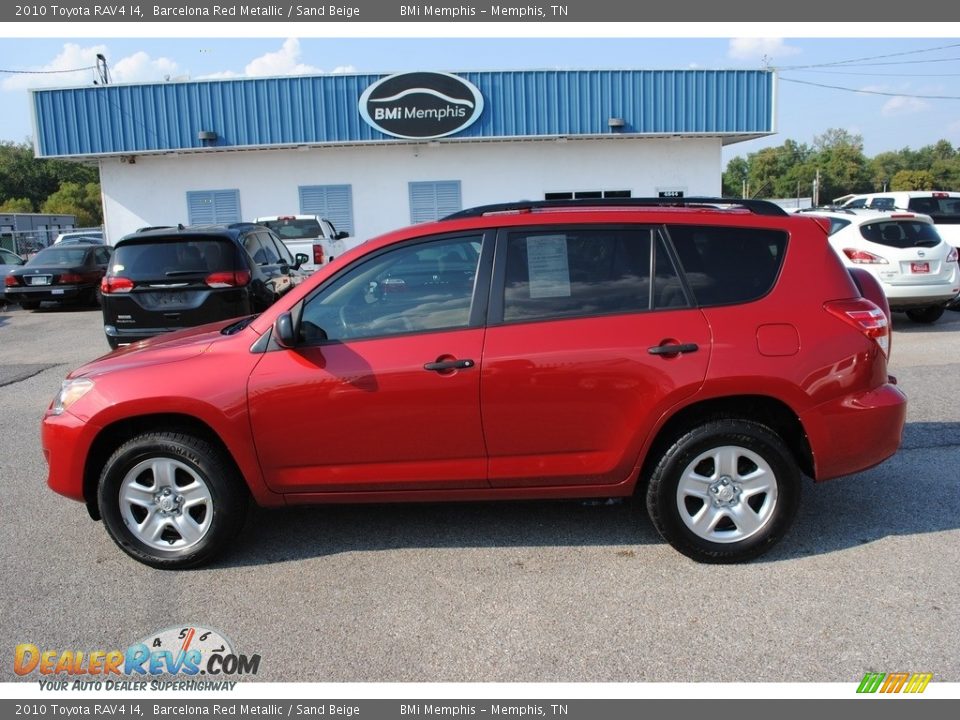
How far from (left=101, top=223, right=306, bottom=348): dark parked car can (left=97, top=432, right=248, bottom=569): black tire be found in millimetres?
4200

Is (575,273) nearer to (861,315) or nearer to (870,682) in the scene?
(861,315)

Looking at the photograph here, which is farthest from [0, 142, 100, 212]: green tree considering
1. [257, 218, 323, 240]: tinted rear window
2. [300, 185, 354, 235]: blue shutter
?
[257, 218, 323, 240]: tinted rear window

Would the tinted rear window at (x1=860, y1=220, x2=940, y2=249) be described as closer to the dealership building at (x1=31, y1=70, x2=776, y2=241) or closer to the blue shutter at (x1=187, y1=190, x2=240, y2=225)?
the dealership building at (x1=31, y1=70, x2=776, y2=241)

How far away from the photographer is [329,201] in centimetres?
2145

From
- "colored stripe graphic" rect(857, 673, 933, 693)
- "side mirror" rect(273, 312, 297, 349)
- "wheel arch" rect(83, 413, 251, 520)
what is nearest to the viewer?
"colored stripe graphic" rect(857, 673, 933, 693)

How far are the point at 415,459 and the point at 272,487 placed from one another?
767 millimetres

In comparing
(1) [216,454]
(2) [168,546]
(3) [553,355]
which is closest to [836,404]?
(3) [553,355]

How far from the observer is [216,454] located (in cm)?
396

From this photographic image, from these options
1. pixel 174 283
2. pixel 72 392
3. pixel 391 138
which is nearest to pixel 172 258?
pixel 174 283

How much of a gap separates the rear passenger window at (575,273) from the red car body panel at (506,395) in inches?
3.2

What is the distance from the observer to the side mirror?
375 cm

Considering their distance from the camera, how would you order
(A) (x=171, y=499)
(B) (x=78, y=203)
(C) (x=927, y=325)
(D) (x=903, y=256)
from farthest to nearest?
1. (B) (x=78, y=203)
2. (C) (x=927, y=325)
3. (D) (x=903, y=256)
4. (A) (x=171, y=499)

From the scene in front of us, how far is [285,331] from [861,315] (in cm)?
289
